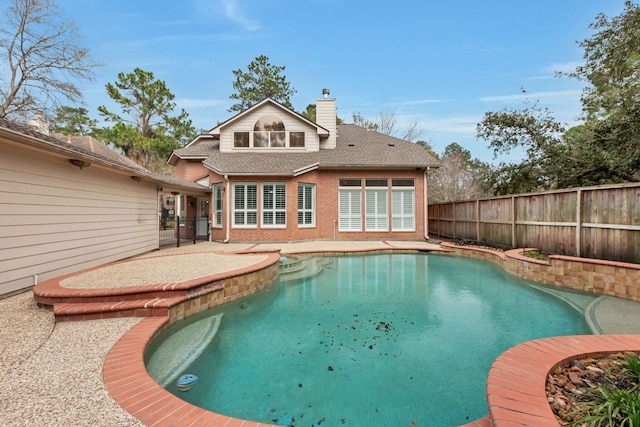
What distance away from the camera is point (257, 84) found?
109ft

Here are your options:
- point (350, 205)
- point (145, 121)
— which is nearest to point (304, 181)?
point (350, 205)

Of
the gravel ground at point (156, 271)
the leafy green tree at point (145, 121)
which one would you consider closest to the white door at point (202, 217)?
the gravel ground at point (156, 271)

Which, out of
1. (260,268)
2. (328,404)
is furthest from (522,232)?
(328,404)

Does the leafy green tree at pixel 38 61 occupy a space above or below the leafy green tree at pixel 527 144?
A: above

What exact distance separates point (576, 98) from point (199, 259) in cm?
1880

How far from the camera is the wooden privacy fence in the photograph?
6141 millimetres

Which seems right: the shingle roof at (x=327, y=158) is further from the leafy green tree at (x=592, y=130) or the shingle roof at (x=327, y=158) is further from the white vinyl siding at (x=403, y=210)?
the leafy green tree at (x=592, y=130)

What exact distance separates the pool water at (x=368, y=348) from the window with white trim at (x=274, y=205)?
21.6 feet

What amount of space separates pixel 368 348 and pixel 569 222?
717cm

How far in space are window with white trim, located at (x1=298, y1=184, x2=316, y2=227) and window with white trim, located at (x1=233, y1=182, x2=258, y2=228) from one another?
2.09m

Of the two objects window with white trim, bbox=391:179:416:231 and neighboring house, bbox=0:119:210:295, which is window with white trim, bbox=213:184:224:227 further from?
window with white trim, bbox=391:179:416:231

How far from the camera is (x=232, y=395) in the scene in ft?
9.55

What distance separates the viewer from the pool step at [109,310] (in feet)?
13.1

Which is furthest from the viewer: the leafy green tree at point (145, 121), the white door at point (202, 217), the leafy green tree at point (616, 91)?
the leafy green tree at point (145, 121)
